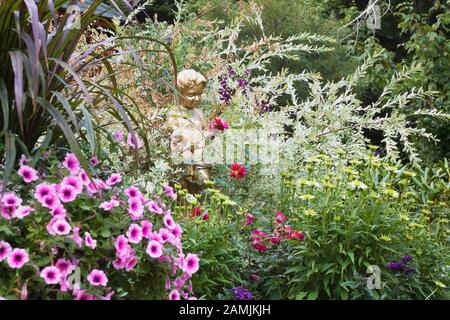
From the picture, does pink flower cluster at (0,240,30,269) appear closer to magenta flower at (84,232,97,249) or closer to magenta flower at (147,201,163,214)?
magenta flower at (84,232,97,249)

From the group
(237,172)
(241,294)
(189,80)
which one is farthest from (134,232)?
(189,80)

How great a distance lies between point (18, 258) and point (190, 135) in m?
2.13

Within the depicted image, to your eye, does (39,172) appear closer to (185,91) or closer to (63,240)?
(63,240)

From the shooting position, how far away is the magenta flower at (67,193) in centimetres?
217

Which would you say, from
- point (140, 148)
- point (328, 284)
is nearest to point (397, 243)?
point (328, 284)

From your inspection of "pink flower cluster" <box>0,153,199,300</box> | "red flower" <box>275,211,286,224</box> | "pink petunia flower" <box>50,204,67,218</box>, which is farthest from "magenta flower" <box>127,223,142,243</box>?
"red flower" <box>275,211,286,224</box>

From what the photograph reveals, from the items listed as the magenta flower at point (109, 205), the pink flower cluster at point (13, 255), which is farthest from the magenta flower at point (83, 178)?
the pink flower cluster at point (13, 255)

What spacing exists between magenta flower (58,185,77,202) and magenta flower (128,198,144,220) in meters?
0.19

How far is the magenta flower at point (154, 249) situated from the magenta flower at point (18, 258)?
377 mm

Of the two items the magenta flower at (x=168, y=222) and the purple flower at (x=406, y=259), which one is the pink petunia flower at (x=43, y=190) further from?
the purple flower at (x=406, y=259)

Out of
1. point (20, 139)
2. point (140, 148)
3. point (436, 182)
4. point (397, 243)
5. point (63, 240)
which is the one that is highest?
point (20, 139)

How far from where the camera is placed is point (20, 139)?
2578 millimetres

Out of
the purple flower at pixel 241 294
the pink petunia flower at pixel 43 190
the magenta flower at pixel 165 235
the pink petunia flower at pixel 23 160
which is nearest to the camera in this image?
the pink petunia flower at pixel 43 190
